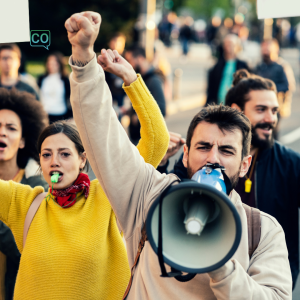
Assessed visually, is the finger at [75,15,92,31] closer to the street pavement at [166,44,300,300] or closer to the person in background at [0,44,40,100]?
the street pavement at [166,44,300,300]

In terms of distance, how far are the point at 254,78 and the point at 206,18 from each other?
4941cm

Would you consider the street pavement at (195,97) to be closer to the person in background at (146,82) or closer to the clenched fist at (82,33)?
the person in background at (146,82)

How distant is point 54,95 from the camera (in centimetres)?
729

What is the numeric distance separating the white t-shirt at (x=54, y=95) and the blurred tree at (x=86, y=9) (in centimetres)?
1210

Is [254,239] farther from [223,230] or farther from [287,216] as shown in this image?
[287,216]

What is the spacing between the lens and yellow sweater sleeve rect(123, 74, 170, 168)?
215cm

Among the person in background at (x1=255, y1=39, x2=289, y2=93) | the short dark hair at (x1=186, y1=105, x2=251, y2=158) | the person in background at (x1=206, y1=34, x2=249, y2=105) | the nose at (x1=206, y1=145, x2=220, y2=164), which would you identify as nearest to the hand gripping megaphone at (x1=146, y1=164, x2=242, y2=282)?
the nose at (x1=206, y1=145, x2=220, y2=164)

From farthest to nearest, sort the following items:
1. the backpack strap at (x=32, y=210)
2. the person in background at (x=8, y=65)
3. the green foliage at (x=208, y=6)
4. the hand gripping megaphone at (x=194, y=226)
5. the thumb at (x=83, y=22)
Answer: the green foliage at (x=208, y=6)
the person in background at (x=8, y=65)
the backpack strap at (x=32, y=210)
the thumb at (x=83, y=22)
the hand gripping megaphone at (x=194, y=226)

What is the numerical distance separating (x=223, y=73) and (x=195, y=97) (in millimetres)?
7890

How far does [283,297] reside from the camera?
1.82 m

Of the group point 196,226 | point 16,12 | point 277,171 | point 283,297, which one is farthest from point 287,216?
point 16,12

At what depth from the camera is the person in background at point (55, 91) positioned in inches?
284

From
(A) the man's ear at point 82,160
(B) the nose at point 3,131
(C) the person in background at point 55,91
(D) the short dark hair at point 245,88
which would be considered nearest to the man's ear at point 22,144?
(B) the nose at point 3,131

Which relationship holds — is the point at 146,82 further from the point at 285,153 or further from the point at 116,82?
the point at 285,153
